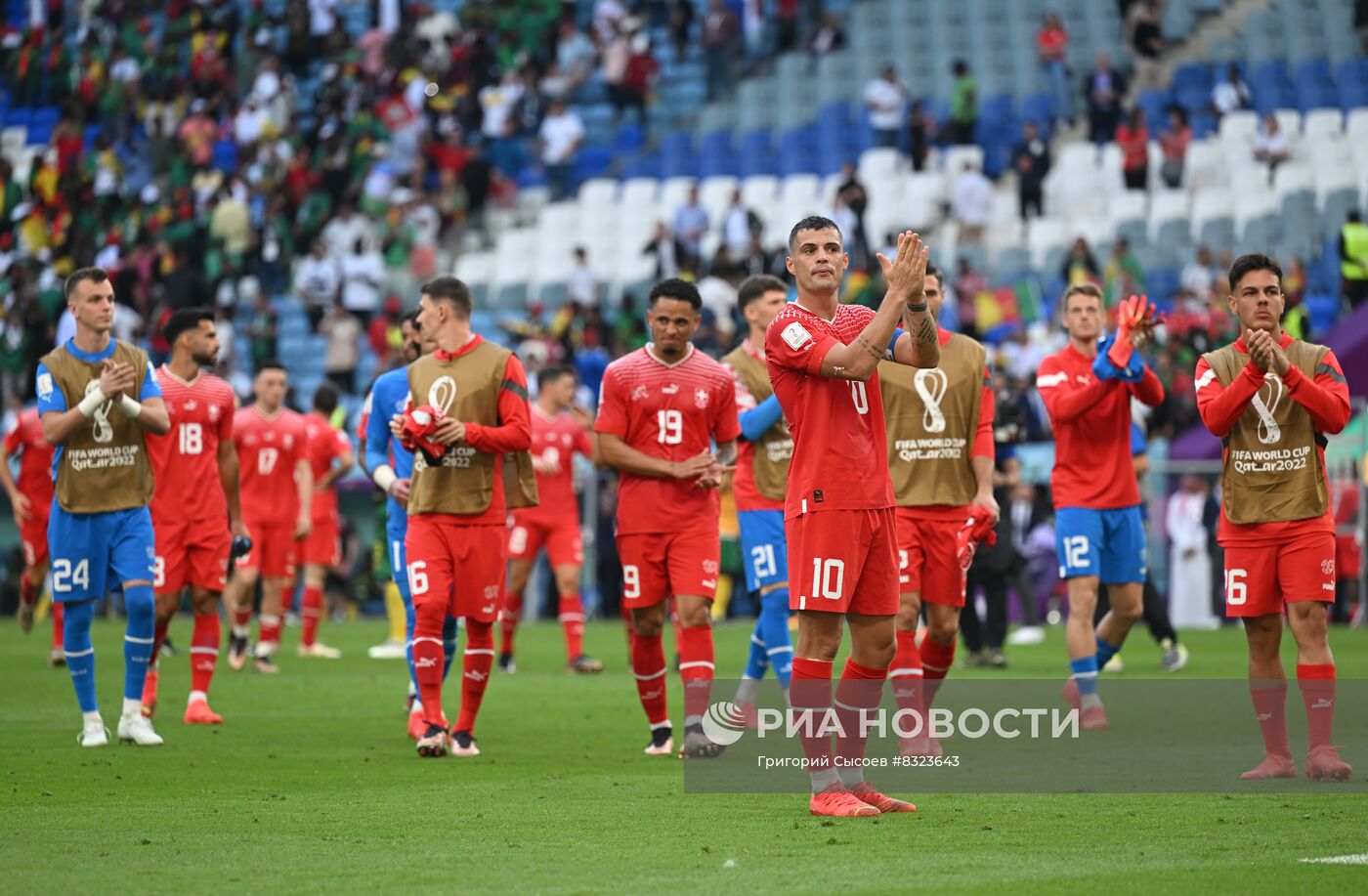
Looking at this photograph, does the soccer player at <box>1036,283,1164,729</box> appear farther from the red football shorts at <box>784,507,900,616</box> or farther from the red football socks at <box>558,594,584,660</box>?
the red football socks at <box>558,594,584,660</box>

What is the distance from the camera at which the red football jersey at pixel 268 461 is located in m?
17.0

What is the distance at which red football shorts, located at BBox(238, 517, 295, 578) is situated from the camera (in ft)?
55.7

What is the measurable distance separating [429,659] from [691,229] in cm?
2014

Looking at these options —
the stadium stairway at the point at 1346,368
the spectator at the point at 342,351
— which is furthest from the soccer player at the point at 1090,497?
the spectator at the point at 342,351

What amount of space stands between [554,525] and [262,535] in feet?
8.65

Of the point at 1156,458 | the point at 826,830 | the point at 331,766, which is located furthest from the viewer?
the point at 1156,458

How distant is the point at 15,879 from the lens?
6418 mm

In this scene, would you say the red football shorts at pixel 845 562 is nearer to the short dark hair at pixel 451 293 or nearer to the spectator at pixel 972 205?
the short dark hair at pixel 451 293

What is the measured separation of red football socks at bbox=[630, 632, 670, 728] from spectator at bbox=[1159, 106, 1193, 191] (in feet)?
67.9

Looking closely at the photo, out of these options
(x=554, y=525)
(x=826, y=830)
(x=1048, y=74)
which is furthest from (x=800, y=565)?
(x=1048, y=74)

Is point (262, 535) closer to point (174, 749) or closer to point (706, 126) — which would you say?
point (174, 749)

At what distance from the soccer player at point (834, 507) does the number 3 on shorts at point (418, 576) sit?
2983 mm

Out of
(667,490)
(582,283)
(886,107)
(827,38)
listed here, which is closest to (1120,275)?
(886,107)

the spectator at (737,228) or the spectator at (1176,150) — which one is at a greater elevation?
the spectator at (1176,150)
